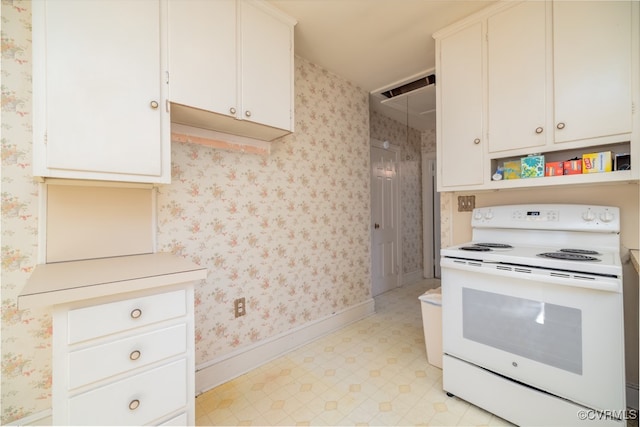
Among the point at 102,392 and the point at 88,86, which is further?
the point at 88,86

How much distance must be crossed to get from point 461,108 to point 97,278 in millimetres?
2263

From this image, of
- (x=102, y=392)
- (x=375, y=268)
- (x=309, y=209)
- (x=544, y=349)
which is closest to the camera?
(x=102, y=392)

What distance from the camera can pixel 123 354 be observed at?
0.98m

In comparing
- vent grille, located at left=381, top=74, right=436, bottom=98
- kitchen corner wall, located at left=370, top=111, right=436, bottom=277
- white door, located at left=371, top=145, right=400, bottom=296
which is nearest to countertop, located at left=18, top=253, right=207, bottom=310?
vent grille, located at left=381, top=74, right=436, bottom=98

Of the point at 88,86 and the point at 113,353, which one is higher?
the point at 88,86

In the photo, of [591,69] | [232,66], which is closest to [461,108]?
[591,69]

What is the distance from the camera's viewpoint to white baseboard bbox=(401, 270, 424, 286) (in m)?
4.13

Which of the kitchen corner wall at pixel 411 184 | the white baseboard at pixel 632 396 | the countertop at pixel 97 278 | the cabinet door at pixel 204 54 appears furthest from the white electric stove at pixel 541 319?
the kitchen corner wall at pixel 411 184

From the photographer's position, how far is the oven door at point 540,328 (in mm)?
1175

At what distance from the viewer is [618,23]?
136cm

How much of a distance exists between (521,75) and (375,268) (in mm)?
2598

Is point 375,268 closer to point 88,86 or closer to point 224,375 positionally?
point 224,375

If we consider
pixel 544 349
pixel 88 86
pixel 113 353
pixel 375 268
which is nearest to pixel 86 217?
pixel 88 86

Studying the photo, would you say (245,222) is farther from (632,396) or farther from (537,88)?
(632,396)
